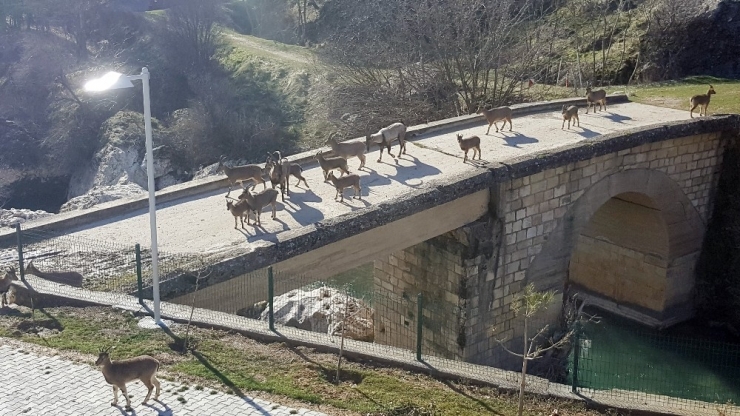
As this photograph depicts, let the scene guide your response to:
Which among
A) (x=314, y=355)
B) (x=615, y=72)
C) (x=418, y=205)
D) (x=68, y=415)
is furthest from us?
(x=615, y=72)

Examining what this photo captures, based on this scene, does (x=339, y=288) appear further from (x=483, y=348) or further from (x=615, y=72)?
(x=615, y=72)

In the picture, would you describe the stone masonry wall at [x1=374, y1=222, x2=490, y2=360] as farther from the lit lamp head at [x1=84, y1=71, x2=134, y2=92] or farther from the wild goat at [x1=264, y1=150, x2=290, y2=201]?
the lit lamp head at [x1=84, y1=71, x2=134, y2=92]

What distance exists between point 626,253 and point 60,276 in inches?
618

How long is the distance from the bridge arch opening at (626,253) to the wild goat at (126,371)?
45.7 ft

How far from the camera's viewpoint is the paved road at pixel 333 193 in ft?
40.4

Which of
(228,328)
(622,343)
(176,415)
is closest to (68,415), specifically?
(176,415)

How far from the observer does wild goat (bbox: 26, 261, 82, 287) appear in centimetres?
1107

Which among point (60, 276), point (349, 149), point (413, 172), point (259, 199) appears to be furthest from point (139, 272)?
point (413, 172)

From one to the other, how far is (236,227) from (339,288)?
5.11 m

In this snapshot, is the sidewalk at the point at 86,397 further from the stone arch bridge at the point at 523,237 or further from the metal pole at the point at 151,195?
the stone arch bridge at the point at 523,237

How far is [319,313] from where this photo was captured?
17141 mm

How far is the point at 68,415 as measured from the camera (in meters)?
7.94

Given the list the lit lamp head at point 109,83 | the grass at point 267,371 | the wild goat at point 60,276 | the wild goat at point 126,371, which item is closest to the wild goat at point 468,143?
the grass at point 267,371

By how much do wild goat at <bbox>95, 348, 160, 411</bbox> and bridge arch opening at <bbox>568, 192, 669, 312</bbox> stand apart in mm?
13921
